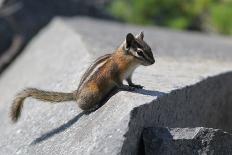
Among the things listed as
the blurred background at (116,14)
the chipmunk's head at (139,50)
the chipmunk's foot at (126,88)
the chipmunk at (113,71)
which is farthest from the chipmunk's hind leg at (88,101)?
the blurred background at (116,14)

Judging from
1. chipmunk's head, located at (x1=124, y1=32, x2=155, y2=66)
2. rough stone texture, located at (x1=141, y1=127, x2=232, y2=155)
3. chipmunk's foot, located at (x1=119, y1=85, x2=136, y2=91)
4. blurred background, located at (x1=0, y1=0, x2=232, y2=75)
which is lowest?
blurred background, located at (x1=0, y1=0, x2=232, y2=75)

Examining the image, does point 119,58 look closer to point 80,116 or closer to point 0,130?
point 80,116

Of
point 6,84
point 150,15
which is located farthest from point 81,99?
point 150,15

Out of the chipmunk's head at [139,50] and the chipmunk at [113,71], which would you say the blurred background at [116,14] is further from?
the chipmunk's head at [139,50]

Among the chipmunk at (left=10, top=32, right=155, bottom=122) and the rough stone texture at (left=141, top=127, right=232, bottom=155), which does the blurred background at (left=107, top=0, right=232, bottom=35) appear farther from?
the rough stone texture at (left=141, top=127, right=232, bottom=155)

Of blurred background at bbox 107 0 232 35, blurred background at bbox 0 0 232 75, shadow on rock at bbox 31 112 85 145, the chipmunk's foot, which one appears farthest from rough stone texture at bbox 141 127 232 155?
blurred background at bbox 107 0 232 35
